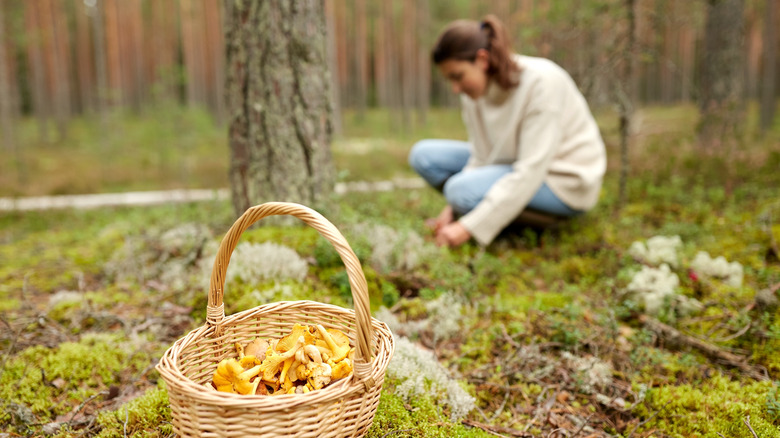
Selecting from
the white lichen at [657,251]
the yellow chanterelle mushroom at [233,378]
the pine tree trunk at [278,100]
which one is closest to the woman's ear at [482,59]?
the pine tree trunk at [278,100]

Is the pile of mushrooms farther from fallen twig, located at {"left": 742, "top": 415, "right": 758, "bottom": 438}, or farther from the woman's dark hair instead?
the woman's dark hair

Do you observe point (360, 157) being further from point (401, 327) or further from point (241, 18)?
point (401, 327)

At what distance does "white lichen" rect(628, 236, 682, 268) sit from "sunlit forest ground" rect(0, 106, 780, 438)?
0.01m

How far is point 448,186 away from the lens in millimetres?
4082

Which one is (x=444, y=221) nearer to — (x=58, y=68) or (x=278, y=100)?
(x=278, y=100)

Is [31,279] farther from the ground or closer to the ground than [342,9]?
closer to the ground

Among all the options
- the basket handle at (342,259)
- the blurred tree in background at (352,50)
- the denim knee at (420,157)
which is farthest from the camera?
the blurred tree in background at (352,50)

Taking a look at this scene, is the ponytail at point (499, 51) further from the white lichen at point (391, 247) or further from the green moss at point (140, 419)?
the green moss at point (140, 419)

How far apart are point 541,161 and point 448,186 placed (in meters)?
0.83

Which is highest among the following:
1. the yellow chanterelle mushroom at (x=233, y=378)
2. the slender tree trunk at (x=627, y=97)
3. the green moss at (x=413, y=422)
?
the slender tree trunk at (x=627, y=97)

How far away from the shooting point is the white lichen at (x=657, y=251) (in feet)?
10.4

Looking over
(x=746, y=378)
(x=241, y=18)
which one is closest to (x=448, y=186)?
(x=241, y=18)

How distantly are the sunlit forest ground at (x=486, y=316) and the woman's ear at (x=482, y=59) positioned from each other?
1429 mm

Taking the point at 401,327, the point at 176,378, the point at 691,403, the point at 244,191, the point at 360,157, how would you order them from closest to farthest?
the point at 176,378 → the point at 691,403 → the point at 401,327 → the point at 244,191 → the point at 360,157
